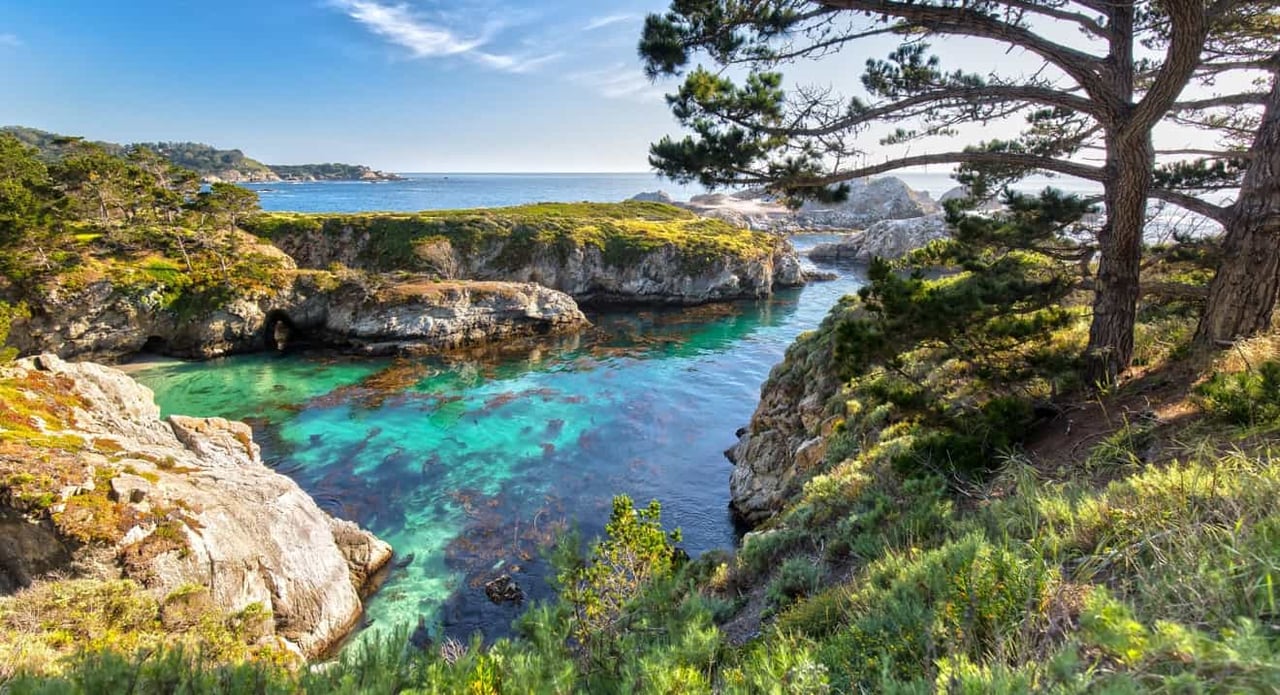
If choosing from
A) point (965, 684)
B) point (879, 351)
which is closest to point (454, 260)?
point (879, 351)

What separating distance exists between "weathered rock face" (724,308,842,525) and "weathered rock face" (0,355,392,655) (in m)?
9.73

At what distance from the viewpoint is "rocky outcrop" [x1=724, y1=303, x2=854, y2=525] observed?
12953 millimetres

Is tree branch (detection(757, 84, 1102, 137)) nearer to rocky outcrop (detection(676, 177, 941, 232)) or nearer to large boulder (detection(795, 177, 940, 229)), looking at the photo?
rocky outcrop (detection(676, 177, 941, 232))

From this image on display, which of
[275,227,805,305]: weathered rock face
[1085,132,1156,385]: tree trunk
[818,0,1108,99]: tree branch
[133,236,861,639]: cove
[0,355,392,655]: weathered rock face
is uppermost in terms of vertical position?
[818,0,1108,99]: tree branch

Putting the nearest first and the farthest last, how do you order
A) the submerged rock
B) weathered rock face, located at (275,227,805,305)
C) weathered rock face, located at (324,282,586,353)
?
the submerged rock, weathered rock face, located at (324,282,586,353), weathered rock face, located at (275,227,805,305)

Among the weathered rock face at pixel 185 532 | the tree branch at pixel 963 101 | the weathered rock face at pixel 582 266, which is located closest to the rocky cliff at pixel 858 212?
the weathered rock face at pixel 582 266

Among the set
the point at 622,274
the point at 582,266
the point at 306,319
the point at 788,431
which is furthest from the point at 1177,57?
the point at 582,266

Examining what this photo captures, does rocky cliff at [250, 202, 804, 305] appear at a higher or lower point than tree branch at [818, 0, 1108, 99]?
lower

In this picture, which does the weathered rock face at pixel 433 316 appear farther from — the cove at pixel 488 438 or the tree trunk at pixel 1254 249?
the tree trunk at pixel 1254 249

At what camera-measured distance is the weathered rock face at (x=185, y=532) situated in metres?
8.48

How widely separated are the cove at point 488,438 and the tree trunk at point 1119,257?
938 cm

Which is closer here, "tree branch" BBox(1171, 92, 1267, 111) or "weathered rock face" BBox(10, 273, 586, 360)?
"tree branch" BBox(1171, 92, 1267, 111)

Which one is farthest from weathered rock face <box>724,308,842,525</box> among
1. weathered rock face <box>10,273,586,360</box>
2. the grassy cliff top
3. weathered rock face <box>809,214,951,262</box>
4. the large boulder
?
the large boulder

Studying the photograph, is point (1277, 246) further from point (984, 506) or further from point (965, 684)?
point (965, 684)
